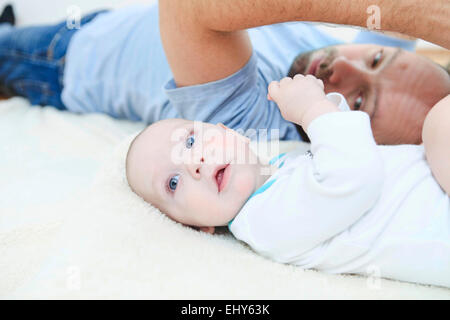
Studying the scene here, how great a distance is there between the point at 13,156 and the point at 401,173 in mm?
1150

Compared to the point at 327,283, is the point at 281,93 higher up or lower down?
higher up

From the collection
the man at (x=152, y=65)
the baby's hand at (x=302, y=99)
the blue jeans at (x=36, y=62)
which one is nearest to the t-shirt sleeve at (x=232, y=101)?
the man at (x=152, y=65)

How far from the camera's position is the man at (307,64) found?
841mm

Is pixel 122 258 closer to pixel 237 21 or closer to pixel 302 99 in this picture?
pixel 302 99

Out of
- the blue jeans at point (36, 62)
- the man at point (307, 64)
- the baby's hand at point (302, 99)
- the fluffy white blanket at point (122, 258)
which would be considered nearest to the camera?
the fluffy white blanket at point (122, 258)

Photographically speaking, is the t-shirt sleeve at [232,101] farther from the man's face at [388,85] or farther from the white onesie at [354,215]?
the white onesie at [354,215]

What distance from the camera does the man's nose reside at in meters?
1.22

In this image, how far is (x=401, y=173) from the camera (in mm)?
758

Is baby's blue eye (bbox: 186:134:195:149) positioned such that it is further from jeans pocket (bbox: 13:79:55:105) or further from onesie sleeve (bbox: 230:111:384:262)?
jeans pocket (bbox: 13:79:55:105)

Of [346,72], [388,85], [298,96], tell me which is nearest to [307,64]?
[346,72]

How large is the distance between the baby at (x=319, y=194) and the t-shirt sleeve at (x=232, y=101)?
27 cm

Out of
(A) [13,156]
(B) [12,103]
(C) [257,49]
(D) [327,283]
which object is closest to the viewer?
(D) [327,283]
